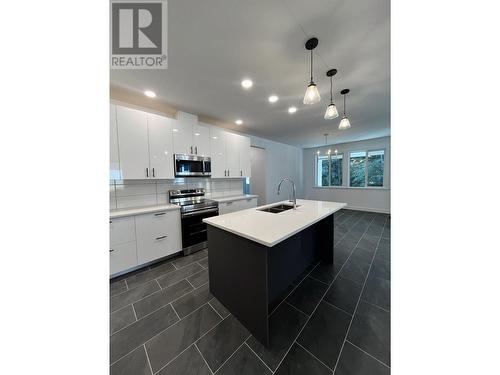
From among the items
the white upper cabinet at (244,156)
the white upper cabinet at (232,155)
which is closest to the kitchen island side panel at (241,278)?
the white upper cabinet at (232,155)

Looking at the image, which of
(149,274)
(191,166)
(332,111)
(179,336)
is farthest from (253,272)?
(191,166)

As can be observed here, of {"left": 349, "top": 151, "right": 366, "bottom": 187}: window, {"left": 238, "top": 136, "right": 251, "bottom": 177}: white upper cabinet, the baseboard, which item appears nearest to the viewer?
{"left": 238, "top": 136, "right": 251, "bottom": 177}: white upper cabinet

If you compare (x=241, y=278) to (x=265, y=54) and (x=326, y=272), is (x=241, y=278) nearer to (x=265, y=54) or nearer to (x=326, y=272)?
(x=326, y=272)

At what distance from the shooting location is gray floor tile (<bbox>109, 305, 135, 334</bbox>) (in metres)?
1.37

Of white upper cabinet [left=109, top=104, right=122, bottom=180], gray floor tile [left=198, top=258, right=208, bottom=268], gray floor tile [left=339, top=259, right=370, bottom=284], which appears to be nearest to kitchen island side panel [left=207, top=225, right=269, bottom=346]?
gray floor tile [left=198, top=258, right=208, bottom=268]

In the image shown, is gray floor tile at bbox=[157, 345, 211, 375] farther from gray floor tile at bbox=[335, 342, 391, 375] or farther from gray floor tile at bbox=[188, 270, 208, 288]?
gray floor tile at bbox=[335, 342, 391, 375]

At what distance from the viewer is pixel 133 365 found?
1080mm

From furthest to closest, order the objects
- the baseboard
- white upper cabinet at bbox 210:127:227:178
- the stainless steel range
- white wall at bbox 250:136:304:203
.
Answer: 1. the baseboard
2. white wall at bbox 250:136:304:203
3. white upper cabinet at bbox 210:127:227:178
4. the stainless steel range

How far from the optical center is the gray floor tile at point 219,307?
1473 millimetres

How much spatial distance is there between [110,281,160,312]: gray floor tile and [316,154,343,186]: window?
648 centimetres

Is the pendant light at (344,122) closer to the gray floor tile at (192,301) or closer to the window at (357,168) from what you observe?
the gray floor tile at (192,301)

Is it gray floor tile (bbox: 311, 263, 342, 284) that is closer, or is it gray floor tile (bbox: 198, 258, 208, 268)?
gray floor tile (bbox: 311, 263, 342, 284)
